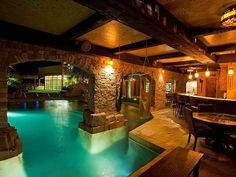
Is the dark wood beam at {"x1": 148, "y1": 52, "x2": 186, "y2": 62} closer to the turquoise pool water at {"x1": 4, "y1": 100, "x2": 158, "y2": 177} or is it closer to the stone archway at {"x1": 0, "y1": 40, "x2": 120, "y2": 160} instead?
the stone archway at {"x1": 0, "y1": 40, "x2": 120, "y2": 160}

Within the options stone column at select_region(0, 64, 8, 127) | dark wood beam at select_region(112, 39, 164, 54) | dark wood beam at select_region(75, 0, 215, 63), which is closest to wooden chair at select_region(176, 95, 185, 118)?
dark wood beam at select_region(112, 39, 164, 54)

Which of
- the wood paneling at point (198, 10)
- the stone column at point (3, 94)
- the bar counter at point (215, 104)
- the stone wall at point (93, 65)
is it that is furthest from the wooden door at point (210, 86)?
the stone column at point (3, 94)

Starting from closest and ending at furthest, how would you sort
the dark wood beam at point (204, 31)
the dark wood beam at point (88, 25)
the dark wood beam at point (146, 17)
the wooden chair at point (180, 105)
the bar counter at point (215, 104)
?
the dark wood beam at point (146, 17) → the dark wood beam at point (88, 25) → the dark wood beam at point (204, 31) → the bar counter at point (215, 104) → the wooden chair at point (180, 105)

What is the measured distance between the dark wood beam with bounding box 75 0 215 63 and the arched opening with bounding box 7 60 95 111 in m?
7.71

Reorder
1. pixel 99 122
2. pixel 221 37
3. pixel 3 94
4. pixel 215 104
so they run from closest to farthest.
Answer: pixel 3 94 → pixel 221 37 → pixel 215 104 → pixel 99 122

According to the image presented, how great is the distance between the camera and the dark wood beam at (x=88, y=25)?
3.24 meters

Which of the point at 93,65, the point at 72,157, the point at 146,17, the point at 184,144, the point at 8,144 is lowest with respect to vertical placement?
the point at 72,157

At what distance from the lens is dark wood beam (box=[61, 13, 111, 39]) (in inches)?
128

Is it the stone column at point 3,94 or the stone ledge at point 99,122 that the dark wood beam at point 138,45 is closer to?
the stone ledge at point 99,122

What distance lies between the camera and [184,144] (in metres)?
4.33

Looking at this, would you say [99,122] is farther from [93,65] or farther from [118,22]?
[118,22]

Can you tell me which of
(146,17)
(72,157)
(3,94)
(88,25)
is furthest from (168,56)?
(3,94)

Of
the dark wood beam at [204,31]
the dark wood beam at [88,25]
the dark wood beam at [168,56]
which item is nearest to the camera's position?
the dark wood beam at [88,25]

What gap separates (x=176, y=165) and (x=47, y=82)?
23.2m
